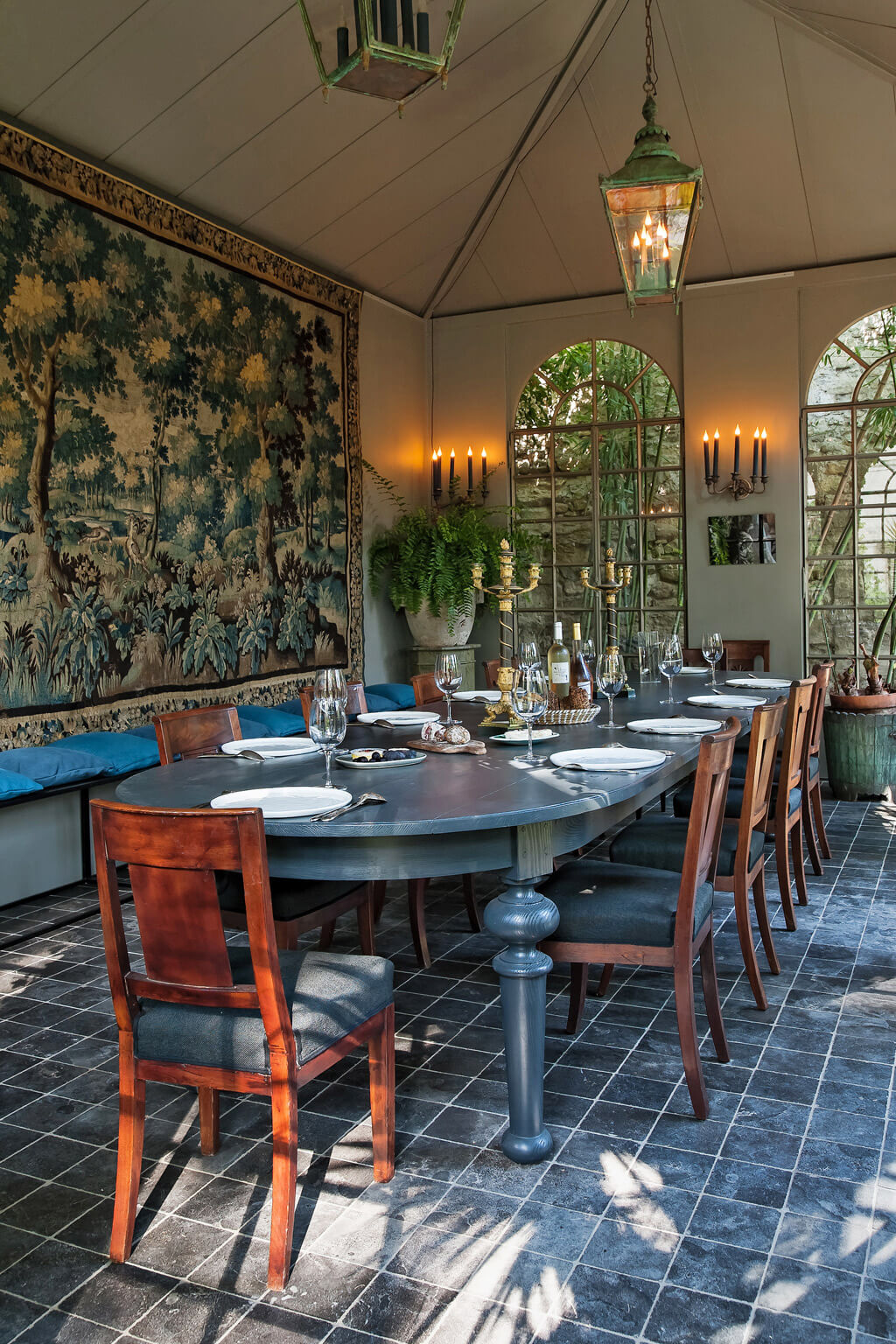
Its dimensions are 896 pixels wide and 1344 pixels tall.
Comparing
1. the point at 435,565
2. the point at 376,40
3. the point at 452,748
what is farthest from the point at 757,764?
the point at 435,565

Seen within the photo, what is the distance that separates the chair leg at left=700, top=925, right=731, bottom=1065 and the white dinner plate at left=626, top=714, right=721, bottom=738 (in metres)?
0.70

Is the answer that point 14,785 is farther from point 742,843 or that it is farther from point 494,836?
point 742,843

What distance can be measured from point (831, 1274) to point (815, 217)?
6482 millimetres


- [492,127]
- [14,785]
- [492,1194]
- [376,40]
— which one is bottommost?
[492,1194]

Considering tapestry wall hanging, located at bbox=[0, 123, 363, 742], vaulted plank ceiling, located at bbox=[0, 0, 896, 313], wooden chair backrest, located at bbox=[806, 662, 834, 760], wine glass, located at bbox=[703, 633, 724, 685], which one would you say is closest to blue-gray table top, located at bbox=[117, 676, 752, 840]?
wooden chair backrest, located at bbox=[806, 662, 834, 760]

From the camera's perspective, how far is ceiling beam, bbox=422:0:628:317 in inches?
230

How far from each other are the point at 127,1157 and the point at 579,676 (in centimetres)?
233

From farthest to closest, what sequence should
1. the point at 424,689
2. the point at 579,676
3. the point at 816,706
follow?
1. the point at 424,689
2. the point at 816,706
3. the point at 579,676

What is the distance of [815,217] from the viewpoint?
22.1 feet

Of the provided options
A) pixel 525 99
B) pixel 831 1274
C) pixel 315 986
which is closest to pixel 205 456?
pixel 525 99

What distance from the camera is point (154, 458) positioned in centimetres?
529

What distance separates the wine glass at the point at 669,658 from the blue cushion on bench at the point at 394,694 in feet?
9.09

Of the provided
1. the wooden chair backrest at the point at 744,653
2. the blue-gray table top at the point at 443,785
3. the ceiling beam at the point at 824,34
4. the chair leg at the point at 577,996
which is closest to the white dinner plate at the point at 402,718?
the blue-gray table top at the point at 443,785

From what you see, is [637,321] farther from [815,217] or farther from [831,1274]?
[831,1274]
